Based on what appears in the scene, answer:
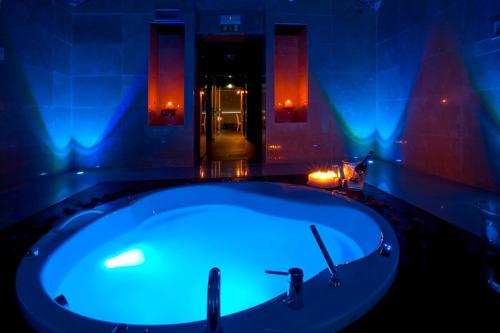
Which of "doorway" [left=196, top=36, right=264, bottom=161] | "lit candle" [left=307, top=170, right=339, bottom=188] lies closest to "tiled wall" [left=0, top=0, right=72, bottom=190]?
"doorway" [left=196, top=36, right=264, bottom=161]

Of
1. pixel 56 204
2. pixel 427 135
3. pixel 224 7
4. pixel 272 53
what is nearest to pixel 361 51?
pixel 272 53

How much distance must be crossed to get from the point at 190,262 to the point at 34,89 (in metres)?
2.74

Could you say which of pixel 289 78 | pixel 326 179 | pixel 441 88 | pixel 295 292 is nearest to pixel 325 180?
pixel 326 179

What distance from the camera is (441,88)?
3.59 metres

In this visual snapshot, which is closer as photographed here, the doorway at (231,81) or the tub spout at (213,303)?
the tub spout at (213,303)

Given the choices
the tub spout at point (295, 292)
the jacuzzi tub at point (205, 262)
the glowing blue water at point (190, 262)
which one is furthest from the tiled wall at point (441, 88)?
the tub spout at point (295, 292)

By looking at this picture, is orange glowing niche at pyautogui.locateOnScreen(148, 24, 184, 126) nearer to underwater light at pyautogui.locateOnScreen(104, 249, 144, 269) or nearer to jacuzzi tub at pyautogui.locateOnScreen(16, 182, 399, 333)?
jacuzzi tub at pyautogui.locateOnScreen(16, 182, 399, 333)

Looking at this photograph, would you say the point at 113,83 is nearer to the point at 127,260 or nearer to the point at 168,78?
the point at 168,78

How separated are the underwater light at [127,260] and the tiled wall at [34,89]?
1.88 m

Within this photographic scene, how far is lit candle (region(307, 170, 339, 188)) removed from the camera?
2.90m

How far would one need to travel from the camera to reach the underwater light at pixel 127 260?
204 cm

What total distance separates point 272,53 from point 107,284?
3.75 metres

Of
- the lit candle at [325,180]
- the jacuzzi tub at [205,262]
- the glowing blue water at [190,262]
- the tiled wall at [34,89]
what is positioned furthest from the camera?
the tiled wall at [34,89]

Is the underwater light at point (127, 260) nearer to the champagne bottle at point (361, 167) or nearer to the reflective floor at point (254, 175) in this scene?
the reflective floor at point (254, 175)
